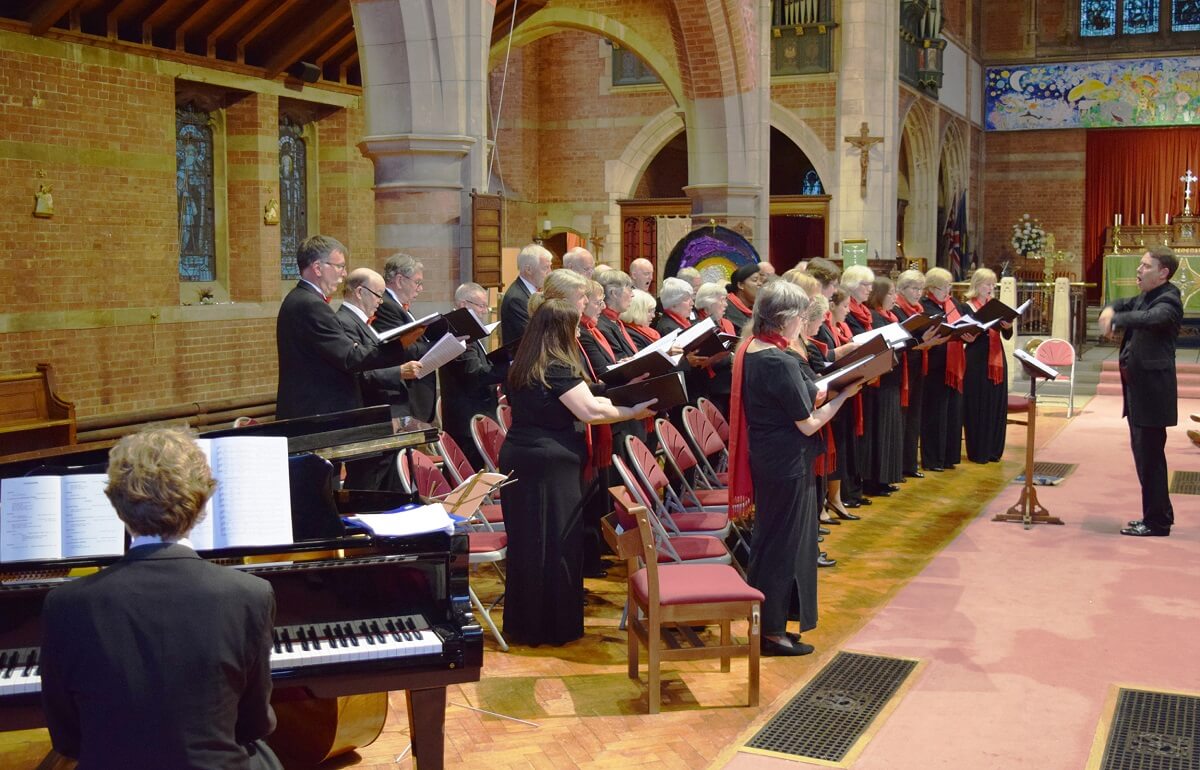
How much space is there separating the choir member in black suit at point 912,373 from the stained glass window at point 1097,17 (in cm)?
1662

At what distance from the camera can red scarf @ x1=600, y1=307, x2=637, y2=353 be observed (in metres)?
6.63

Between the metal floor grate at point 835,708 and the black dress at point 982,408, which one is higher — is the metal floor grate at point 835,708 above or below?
below

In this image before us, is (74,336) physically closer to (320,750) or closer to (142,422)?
(142,422)

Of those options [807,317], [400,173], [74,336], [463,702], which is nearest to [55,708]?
[463,702]

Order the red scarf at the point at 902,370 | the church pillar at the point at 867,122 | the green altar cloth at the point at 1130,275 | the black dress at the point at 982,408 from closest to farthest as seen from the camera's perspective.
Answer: the red scarf at the point at 902,370 → the black dress at the point at 982,408 → the church pillar at the point at 867,122 → the green altar cloth at the point at 1130,275

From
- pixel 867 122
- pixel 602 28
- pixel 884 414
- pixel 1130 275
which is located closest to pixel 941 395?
pixel 884 414

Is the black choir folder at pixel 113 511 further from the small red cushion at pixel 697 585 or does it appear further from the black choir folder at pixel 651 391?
the black choir folder at pixel 651 391

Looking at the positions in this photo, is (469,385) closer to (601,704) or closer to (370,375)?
(370,375)

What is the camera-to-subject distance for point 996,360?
380 inches

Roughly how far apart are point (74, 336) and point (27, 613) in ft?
29.2

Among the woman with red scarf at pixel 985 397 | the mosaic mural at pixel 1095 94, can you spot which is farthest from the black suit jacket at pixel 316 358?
the mosaic mural at pixel 1095 94

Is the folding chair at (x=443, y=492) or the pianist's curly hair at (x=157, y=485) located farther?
the folding chair at (x=443, y=492)

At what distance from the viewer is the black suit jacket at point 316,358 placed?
17.9 ft

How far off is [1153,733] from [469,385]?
380 cm
